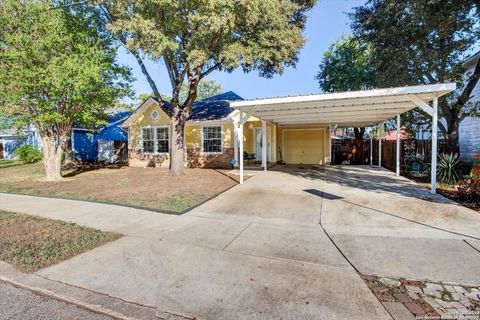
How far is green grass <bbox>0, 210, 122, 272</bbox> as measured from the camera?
372 cm

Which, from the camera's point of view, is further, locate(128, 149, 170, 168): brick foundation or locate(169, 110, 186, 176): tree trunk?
locate(128, 149, 170, 168): brick foundation

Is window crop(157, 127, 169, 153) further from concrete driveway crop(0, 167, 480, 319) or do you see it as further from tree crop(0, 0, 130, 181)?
concrete driveway crop(0, 167, 480, 319)

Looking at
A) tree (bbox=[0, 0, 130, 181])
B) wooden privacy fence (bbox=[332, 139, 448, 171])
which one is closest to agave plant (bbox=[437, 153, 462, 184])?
wooden privacy fence (bbox=[332, 139, 448, 171])

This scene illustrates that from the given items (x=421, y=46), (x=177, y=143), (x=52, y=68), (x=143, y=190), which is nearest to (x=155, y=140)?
(x=177, y=143)

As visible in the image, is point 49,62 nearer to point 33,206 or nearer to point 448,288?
point 33,206

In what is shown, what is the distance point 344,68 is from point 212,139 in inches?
482

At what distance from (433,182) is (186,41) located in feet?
33.5

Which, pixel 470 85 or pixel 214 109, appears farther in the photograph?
pixel 214 109

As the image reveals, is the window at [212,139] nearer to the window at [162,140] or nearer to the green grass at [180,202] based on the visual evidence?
the window at [162,140]

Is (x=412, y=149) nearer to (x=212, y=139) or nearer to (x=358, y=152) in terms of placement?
(x=358, y=152)

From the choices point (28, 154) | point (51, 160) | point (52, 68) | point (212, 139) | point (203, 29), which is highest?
point (203, 29)

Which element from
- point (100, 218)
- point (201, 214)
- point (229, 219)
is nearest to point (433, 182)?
point (229, 219)

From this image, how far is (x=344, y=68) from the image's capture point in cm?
1930

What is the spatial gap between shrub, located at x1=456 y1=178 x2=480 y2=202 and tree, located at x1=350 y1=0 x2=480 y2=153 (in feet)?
16.0
